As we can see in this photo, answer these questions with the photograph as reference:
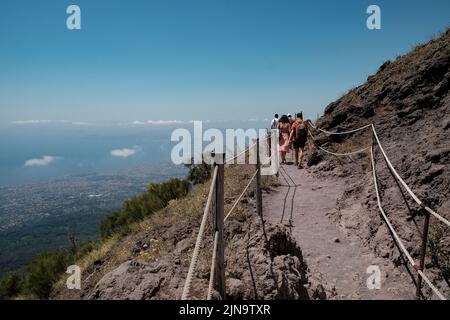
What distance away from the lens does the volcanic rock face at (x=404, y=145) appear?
6.72m

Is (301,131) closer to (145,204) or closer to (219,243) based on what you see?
(145,204)

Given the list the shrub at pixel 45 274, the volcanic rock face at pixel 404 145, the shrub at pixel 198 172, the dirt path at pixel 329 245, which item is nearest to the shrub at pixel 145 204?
the shrub at pixel 45 274

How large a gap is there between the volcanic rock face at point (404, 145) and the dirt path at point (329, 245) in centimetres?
43

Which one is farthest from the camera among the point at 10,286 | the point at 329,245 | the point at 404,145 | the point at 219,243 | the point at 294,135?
the point at 10,286

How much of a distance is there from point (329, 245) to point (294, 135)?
819 cm

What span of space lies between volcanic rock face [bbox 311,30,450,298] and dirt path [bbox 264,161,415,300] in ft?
1.40

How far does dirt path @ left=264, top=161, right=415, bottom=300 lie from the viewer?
5980mm

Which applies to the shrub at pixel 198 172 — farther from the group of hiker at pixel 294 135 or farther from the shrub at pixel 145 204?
the group of hiker at pixel 294 135

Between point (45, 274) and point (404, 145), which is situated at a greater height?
point (404, 145)

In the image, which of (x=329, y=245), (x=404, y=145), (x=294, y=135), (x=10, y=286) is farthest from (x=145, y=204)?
(x=404, y=145)

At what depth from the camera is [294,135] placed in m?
15.3

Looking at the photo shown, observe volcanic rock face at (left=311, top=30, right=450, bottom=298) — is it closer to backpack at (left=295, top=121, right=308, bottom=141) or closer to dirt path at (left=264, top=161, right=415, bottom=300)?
dirt path at (left=264, top=161, right=415, bottom=300)
